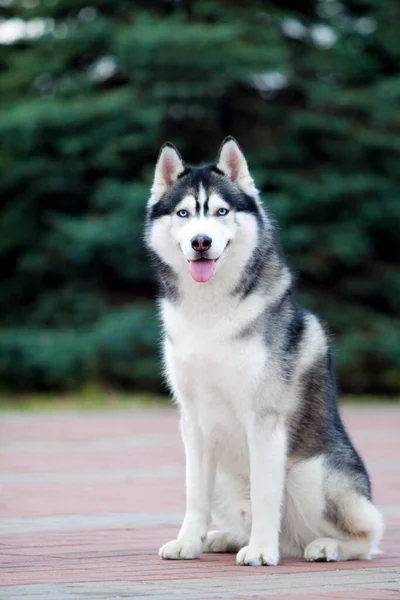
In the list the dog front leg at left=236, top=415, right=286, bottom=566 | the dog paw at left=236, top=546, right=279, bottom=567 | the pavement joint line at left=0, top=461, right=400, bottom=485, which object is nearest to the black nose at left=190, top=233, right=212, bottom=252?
the dog front leg at left=236, top=415, right=286, bottom=566

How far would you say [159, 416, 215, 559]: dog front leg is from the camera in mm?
5898

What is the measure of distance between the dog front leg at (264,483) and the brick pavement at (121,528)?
0.41 feet

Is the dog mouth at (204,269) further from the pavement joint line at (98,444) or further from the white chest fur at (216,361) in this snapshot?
the pavement joint line at (98,444)

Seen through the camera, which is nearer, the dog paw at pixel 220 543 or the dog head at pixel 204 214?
the dog head at pixel 204 214

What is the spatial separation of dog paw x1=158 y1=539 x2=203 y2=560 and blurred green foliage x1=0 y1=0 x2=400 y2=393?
14.7 metres

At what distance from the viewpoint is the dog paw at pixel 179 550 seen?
5.86 meters

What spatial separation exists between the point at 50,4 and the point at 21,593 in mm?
18669

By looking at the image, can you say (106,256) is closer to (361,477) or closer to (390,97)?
(390,97)

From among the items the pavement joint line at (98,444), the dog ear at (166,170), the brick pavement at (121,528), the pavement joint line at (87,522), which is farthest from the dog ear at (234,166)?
the pavement joint line at (98,444)

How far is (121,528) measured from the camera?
7.07 m

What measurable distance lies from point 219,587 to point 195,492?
105 centimetres

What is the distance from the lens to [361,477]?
5996 mm

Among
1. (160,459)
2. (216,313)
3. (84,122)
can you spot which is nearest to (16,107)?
(84,122)

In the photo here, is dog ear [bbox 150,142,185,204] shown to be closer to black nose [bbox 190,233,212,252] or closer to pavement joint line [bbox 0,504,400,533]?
Result: black nose [bbox 190,233,212,252]
